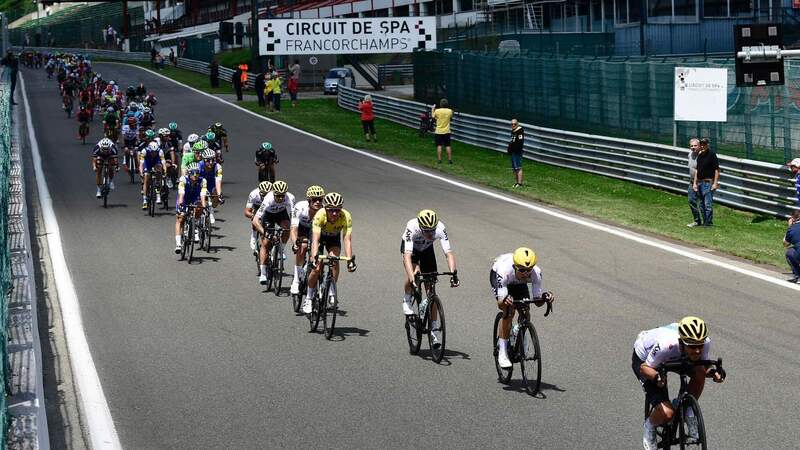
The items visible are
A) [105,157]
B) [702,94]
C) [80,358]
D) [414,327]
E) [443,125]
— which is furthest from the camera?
[443,125]

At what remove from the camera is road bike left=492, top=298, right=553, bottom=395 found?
1135 cm

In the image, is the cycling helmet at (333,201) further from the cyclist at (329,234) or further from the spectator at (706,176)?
the spectator at (706,176)

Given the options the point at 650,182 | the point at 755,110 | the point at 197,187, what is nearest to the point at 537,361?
the point at 197,187

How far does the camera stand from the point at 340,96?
173ft

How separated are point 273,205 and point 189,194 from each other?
4008 mm

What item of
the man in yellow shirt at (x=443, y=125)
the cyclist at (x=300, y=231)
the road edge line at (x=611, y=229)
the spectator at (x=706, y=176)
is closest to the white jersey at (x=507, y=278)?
the cyclist at (x=300, y=231)

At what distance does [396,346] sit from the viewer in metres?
13.7

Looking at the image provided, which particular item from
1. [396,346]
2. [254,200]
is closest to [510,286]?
[396,346]

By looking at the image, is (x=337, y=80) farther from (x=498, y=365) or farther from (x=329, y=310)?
(x=498, y=365)

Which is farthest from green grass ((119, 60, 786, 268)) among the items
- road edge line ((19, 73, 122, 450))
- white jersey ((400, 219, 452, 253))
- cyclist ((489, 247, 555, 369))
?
road edge line ((19, 73, 122, 450))

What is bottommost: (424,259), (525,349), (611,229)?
(611,229)

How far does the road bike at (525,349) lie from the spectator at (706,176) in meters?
11.1

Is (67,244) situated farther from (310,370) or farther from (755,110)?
(755,110)

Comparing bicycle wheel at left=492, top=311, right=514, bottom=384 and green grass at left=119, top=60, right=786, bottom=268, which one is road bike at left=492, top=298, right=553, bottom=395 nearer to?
bicycle wheel at left=492, top=311, right=514, bottom=384
